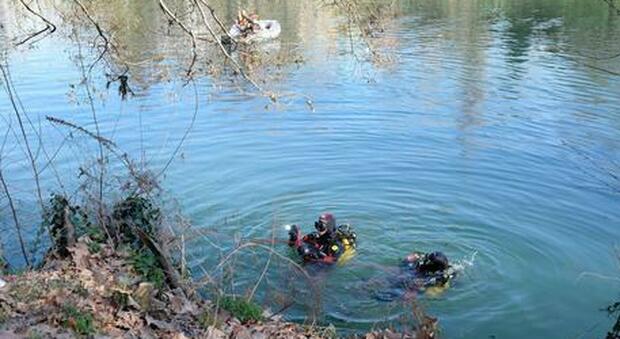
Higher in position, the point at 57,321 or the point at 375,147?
the point at 57,321

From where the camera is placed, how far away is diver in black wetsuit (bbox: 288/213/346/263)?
1074cm

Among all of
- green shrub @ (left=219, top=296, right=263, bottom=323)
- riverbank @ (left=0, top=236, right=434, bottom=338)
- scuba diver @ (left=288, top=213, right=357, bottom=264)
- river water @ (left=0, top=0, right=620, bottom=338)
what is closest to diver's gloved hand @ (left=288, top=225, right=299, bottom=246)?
scuba diver @ (left=288, top=213, right=357, bottom=264)

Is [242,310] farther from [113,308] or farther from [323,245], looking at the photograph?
[323,245]

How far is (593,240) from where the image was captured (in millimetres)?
11922

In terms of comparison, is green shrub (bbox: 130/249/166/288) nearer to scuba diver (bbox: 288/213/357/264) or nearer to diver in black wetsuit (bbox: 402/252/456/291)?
scuba diver (bbox: 288/213/357/264)

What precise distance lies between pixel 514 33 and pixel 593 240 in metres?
22.3

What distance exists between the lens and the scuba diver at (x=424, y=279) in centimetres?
992

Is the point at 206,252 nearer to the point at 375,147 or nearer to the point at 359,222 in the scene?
the point at 359,222

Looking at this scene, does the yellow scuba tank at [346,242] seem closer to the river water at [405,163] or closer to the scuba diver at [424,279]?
→ the river water at [405,163]

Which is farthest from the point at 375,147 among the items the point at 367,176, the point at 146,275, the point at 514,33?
the point at 514,33

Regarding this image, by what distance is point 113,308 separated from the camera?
615 cm

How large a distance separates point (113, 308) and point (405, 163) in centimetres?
1075

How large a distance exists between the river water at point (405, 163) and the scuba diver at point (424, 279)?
190 mm

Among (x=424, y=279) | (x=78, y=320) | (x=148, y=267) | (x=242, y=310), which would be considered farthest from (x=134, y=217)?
(x=424, y=279)
